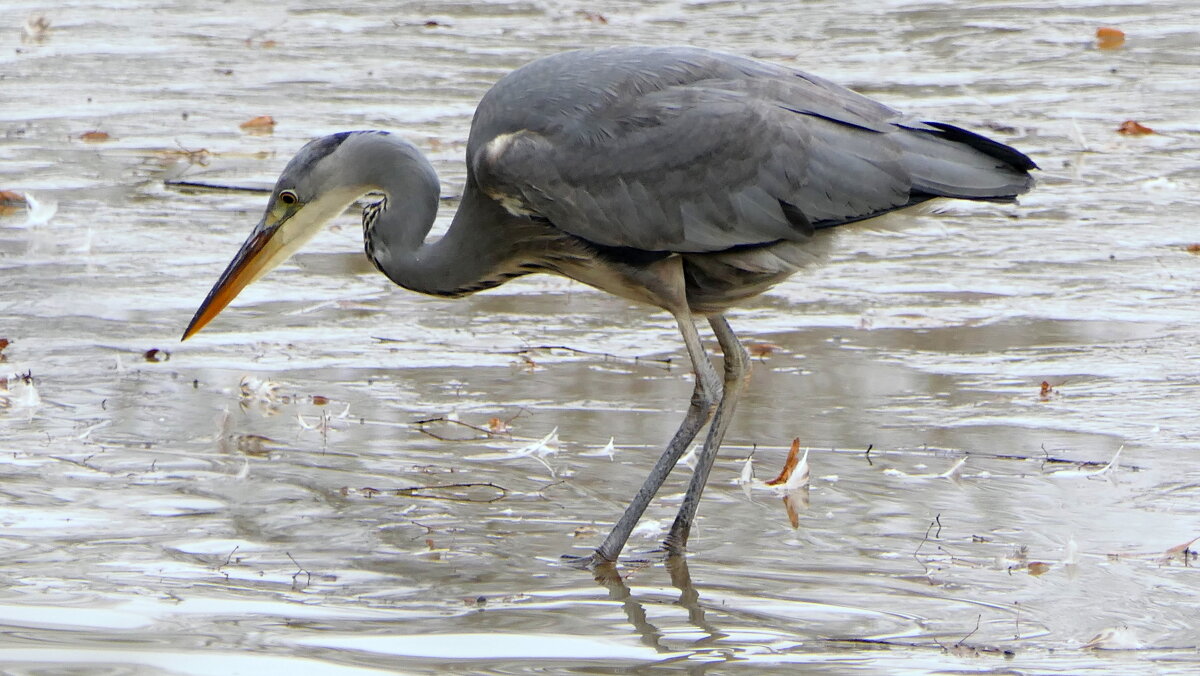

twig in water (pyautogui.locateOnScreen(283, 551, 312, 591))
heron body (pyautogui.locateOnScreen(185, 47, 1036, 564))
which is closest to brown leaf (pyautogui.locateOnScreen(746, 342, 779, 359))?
heron body (pyautogui.locateOnScreen(185, 47, 1036, 564))

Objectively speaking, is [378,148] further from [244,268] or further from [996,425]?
[996,425]

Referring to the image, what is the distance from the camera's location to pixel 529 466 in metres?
5.27

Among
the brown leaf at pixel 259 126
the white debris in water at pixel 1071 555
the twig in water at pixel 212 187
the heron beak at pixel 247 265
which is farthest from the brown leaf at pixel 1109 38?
the white debris in water at pixel 1071 555

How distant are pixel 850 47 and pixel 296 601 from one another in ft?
31.9

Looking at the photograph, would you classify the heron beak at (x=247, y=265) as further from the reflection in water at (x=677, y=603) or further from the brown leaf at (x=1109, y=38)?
the brown leaf at (x=1109, y=38)

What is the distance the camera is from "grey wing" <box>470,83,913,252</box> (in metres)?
5.08

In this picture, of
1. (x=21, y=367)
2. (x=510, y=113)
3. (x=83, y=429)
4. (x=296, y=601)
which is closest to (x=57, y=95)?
(x=21, y=367)

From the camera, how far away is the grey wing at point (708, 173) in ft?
16.7

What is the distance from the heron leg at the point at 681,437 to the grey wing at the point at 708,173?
A: 1.01ft

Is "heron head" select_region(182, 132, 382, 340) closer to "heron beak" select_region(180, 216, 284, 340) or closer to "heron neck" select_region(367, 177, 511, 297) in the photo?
"heron beak" select_region(180, 216, 284, 340)

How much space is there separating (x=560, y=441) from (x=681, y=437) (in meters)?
0.53

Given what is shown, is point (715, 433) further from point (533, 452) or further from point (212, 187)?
point (212, 187)

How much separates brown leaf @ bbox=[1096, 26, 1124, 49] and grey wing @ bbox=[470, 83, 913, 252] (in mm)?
8363

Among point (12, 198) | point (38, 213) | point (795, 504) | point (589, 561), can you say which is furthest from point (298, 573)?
point (12, 198)
